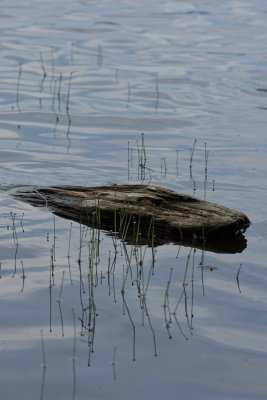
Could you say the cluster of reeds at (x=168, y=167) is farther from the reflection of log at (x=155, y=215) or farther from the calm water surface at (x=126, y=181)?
the reflection of log at (x=155, y=215)

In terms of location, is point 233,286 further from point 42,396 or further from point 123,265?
point 42,396

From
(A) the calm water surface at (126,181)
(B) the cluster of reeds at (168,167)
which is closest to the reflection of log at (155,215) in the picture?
(A) the calm water surface at (126,181)

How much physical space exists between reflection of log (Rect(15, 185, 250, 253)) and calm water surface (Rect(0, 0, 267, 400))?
0.21 metres

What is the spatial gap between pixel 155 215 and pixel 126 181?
7.73ft

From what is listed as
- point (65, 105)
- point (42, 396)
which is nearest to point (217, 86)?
point (65, 105)

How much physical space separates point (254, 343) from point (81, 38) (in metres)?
18.1

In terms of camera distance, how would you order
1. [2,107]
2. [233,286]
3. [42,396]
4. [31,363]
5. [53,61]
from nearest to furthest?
[42,396]
[31,363]
[233,286]
[2,107]
[53,61]

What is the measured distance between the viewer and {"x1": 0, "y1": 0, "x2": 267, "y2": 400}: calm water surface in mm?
7141

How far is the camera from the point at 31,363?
279 inches

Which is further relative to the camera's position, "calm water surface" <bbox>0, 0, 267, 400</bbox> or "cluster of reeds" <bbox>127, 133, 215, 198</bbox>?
"cluster of reeds" <bbox>127, 133, 215, 198</bbox>

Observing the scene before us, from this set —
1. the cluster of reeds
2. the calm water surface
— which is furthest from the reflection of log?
the cluster of reeds

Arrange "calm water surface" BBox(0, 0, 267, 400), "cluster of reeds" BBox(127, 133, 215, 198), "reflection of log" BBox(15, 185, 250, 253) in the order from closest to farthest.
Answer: "calm water surface" BBox(0, 0, 267, 400), "reflection of log" BBox(15, 185, 250, 253), "cluster of reeds" BBox(127, 133, 215, 198)

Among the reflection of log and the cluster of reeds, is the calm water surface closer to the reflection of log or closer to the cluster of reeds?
the cluster of reeds

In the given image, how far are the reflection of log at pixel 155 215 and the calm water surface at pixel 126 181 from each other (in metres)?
0.21
